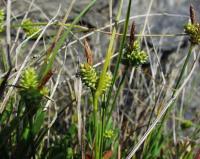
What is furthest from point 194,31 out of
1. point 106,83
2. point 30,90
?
point 30,90

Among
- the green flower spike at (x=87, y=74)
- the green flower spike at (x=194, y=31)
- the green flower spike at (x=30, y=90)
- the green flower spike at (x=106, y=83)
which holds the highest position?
the green flower spike at (x=194, y=31)

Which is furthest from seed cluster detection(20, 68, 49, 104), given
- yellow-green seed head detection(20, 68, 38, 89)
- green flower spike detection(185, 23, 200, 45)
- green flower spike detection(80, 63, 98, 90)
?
green flower spike detection(185, 23, 200, 45)

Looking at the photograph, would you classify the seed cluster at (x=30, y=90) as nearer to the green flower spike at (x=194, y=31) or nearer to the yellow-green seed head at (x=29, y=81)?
the yellow-green seed head at (x=29, y=81)

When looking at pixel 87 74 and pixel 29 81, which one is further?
pixel 29 81

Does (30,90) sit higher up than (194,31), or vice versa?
(194,31)

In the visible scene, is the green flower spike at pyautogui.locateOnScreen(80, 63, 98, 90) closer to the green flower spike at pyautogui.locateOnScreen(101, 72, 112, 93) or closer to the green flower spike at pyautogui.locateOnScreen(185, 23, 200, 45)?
the green flower spike at pyautogui.locateOnScreen(101, 72, 112, 93)

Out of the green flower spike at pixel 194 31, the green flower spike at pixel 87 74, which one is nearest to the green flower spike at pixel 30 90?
the green flower spike at pixel 87 74

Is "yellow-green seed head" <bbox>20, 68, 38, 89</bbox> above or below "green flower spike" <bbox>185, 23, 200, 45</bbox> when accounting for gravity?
below

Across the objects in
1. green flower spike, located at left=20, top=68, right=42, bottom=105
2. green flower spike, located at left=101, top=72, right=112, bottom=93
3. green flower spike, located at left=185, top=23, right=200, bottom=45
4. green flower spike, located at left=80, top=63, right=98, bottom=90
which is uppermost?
green flower spike, located at left=185, top=23, right=200, bottom=45

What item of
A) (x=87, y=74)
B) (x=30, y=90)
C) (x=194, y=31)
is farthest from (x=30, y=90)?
(x=194, y=31)

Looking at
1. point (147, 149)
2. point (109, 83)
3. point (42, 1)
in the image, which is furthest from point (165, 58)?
point (109, 83)

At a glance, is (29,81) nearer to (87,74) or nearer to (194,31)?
(87,74)
